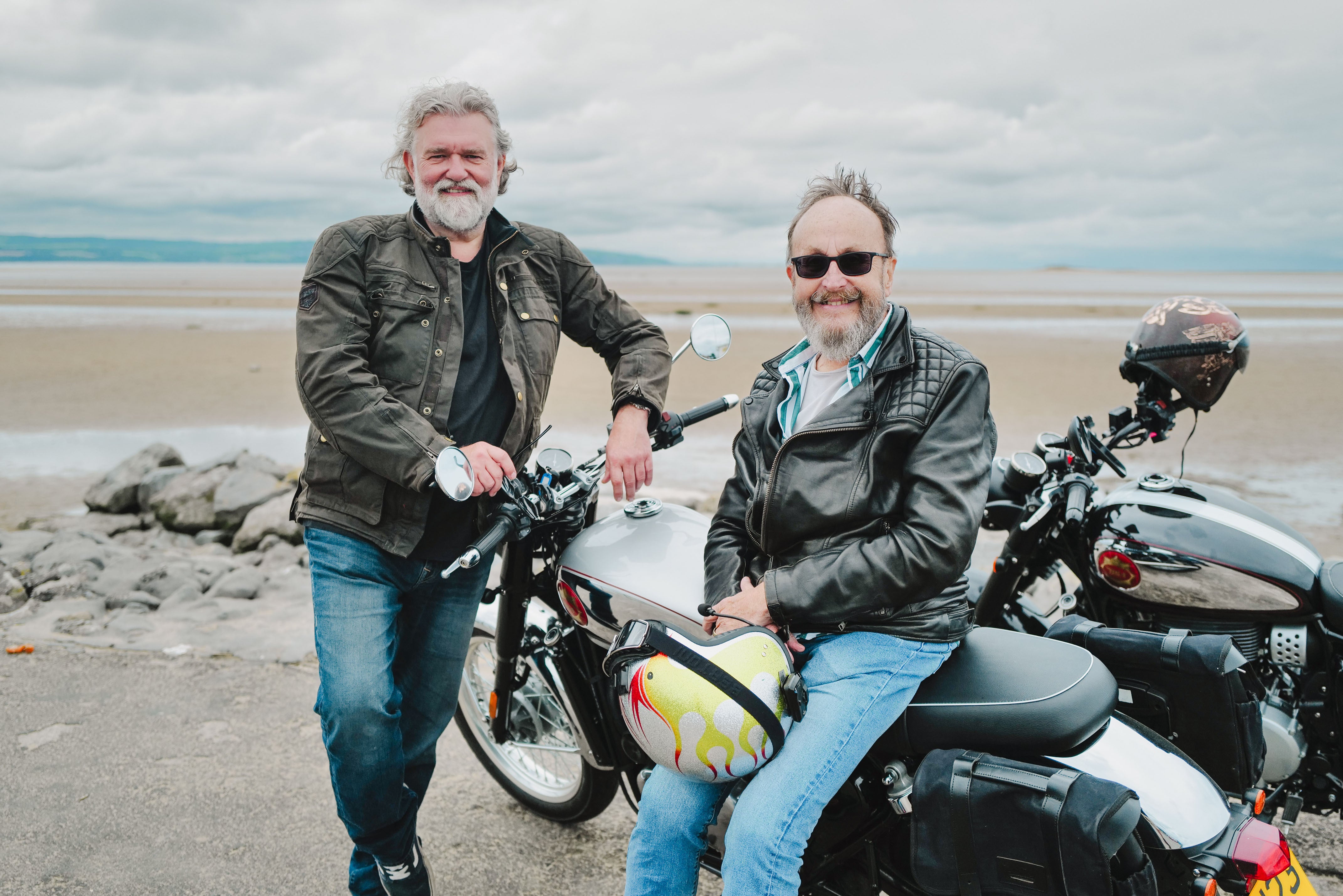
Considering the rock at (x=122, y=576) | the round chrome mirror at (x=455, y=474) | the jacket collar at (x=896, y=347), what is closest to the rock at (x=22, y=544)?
the rock at (x=122, y=576)

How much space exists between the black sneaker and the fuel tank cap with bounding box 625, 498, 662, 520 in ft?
3.90

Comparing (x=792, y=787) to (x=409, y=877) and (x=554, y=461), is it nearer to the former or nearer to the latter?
(x=554, y=461)

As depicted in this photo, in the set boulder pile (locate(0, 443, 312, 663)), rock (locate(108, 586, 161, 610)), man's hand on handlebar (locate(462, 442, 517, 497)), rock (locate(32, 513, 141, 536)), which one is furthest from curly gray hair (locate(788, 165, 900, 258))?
→ rock (locate(32, 513, 141, 536))

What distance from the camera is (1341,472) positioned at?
9.92m

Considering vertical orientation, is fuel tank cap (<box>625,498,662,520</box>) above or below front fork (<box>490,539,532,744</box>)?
above

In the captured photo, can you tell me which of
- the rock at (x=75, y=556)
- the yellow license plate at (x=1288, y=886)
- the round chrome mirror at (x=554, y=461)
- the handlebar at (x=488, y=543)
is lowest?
the rock at (x=75, y=556)

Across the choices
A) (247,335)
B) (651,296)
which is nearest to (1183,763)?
(247,335)

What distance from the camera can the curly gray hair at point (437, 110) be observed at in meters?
2.77

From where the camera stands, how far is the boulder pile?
5410 mm

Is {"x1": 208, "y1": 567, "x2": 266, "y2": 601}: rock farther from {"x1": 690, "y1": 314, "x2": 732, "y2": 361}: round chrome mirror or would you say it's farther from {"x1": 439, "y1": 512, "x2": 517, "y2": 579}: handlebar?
{"x1": 690, "y1": 314, "x2": 732, "y2": 361}: round chrome mirror

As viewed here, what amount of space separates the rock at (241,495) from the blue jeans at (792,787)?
6.07 meters

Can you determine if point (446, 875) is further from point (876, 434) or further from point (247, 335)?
point (247, 335)

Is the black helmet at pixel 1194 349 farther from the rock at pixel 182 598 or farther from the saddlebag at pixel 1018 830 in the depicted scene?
the rock at pixel 182 598

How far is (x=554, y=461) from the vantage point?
9.26 feet
